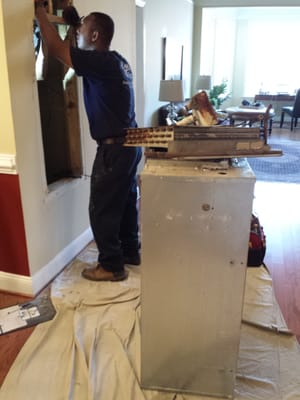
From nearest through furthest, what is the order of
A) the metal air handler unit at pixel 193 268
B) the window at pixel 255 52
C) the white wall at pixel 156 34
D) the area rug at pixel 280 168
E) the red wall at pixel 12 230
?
the metal air handler unit at pixel 193 268 → the red wall at pixel 12 230 → the white wall at pixel 156 34 → the area rug at pixel 280 168 → the window at pixel 255 52

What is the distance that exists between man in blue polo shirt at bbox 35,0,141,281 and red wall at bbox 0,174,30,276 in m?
0.42

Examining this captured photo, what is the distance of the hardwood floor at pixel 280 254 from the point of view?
192 centimetres

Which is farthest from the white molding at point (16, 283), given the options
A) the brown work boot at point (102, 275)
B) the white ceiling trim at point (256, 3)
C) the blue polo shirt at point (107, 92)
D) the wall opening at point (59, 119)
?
the white ceiling trim at point (256, 3)

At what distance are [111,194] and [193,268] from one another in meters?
0.95

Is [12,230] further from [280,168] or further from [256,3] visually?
[256,3]

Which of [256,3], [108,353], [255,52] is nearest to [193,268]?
[108,353]

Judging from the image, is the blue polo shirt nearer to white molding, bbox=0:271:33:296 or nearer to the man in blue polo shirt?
the man in blue polo shirt

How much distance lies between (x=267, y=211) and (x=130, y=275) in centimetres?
177

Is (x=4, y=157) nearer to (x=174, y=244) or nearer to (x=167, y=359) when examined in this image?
(x=174, y=244)

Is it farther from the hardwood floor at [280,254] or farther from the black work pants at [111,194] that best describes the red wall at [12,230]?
the black work pants at [111,194]

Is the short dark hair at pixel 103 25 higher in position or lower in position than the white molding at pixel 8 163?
higher

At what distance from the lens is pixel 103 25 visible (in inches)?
79.4

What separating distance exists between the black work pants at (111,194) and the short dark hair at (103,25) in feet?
1.91

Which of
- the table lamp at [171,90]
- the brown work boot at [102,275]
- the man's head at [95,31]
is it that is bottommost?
the brown work boot at [102,275]
